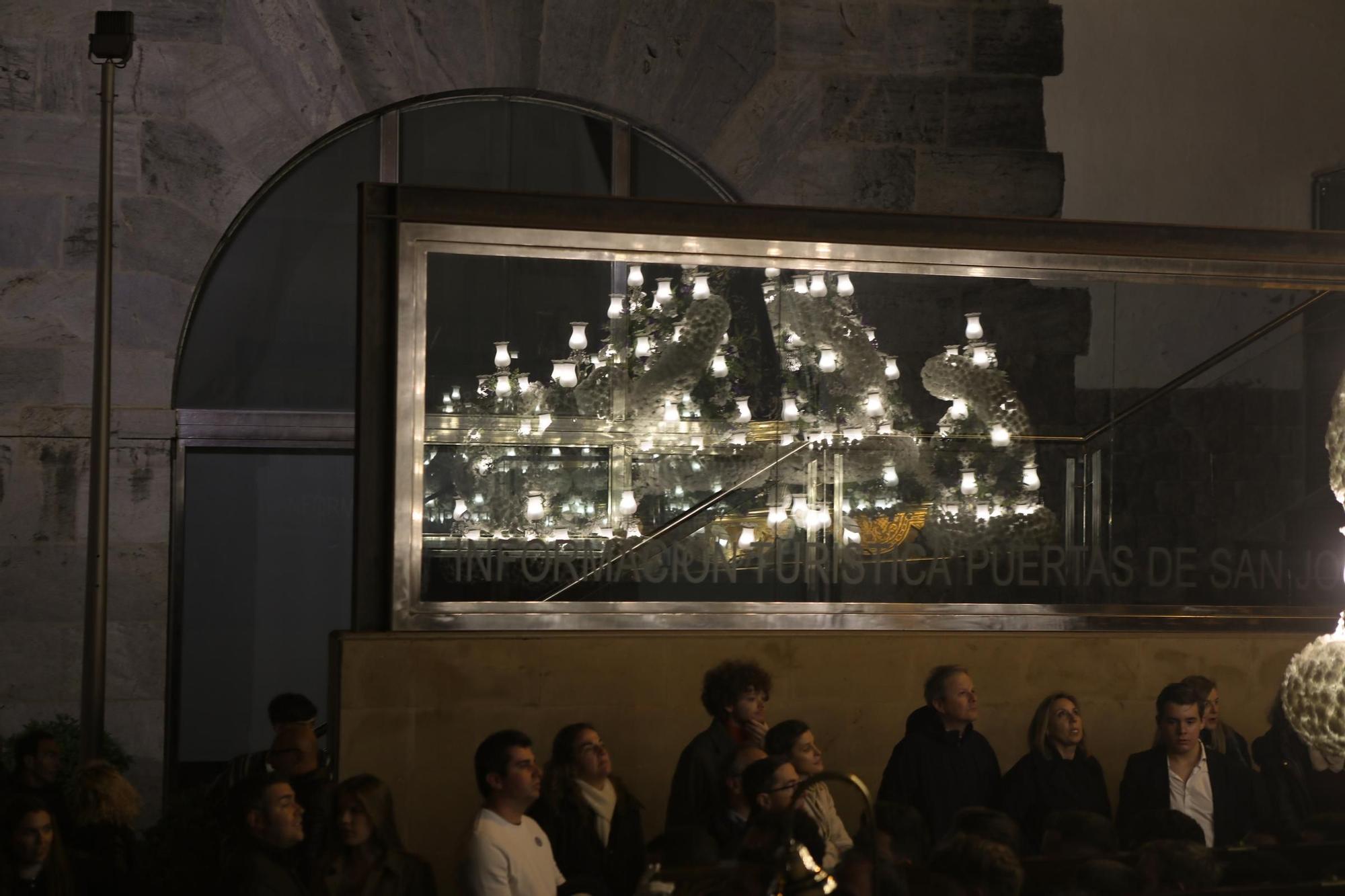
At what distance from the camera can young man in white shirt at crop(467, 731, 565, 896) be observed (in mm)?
4781

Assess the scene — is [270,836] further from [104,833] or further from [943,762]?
[943,762]

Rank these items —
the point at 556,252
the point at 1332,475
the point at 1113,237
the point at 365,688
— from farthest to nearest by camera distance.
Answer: the point at 1113,237
the point at 556,252
the point at 365,688
the point at 1332,475

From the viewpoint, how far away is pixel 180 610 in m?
10.0

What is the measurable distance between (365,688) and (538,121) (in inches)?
226

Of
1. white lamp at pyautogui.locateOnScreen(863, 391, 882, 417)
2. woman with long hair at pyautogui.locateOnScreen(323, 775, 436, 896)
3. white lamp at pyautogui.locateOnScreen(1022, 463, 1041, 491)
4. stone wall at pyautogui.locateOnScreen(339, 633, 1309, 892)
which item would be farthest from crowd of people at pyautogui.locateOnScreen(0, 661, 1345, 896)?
white lamp at pyautogui.locateOnScreen(863, 391, 882, 417)

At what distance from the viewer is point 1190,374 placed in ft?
A: 23.3

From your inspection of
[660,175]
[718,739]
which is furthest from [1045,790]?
[660,175]

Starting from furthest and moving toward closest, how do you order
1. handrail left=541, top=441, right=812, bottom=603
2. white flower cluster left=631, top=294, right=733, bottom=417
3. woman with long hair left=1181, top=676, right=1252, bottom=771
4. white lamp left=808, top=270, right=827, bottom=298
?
white lamp left=808, top=270, right=827, bottom=298 → white flower cluster left=631, top=294, right=733, bottom=417 → handrail left=541, top=441, right=812, bottom=603 → woman with long hair left=1181, top=676, right=1252, bottom=771

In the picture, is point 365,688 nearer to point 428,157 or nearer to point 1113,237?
point 1113,237

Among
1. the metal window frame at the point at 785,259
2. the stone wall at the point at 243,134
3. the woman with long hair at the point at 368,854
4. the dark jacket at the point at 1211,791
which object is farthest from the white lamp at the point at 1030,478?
the stone wall at the point at 243,134

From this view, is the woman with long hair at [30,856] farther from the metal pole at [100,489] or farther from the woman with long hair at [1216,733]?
the woman with long hair at [1216,733]

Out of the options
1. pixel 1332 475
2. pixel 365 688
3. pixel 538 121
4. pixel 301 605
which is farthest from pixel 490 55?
pixel 1332 475

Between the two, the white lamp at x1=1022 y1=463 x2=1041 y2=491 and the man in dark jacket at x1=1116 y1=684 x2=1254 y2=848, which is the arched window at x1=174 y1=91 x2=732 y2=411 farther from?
the man in dark jacket at x1=1116 y1=684 x2=1254 y2=848

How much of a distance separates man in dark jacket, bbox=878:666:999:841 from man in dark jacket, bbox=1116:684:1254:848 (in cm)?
53
